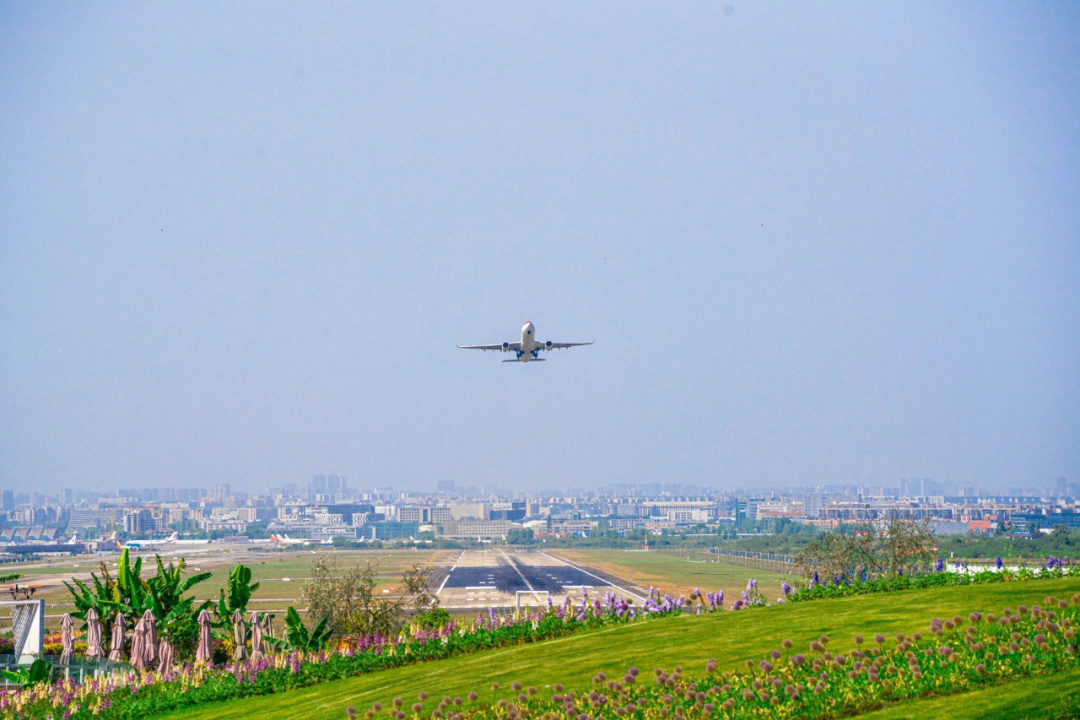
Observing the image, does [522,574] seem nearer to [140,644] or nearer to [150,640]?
[150,640]

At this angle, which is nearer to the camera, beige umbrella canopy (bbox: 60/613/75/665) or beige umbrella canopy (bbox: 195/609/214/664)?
beige umbrella canopy (bbox: 195/609/214/664)

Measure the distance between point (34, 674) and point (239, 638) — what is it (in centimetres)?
576

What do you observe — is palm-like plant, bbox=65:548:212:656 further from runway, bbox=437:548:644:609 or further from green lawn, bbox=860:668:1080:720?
runway, bbox=437:548:644:609

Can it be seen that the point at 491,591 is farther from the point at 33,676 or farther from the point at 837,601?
the point at 837,601

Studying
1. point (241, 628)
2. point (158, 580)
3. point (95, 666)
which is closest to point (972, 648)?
point (241, 628)

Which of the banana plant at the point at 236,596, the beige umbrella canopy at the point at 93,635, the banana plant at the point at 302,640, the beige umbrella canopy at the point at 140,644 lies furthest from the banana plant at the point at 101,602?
the banana plant at the point at 302,640

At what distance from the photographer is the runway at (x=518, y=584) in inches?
3401

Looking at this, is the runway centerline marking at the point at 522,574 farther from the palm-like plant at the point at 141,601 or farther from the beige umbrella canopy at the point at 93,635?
the beige umbrella canopy at the point at 93,635

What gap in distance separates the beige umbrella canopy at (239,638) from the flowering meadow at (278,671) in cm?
132

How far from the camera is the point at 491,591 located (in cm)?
9894

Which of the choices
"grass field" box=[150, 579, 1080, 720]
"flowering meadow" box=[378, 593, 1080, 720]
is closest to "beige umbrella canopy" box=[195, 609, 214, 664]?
"grass field" box=[150, 579, 1080, 720]

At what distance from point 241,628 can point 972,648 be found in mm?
22316

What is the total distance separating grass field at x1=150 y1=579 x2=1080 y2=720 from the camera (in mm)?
17938

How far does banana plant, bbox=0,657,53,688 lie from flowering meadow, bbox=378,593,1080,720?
54.6 feet
